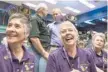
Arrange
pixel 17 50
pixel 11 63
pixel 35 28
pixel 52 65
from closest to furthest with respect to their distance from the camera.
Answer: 1. pixel 11 63
2. pixel 17 50
3. pixel 52 65
4. pixel 35 28

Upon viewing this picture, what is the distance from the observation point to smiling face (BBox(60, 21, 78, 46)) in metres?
2.01

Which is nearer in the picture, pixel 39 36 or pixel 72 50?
pixel 72 50

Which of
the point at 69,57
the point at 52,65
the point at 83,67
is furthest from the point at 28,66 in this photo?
the point at 83,67

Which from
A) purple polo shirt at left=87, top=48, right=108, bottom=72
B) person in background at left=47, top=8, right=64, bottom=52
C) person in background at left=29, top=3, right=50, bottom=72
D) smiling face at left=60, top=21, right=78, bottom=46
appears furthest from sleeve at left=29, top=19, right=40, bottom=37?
purple polo shirt at left=87, top=48, right=108, bottom=72

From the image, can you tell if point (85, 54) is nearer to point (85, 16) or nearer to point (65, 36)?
point (65, 36)

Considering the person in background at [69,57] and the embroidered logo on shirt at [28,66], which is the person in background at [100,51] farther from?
the embroidered logo on shirt at [28,66]

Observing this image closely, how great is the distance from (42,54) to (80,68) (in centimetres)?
53

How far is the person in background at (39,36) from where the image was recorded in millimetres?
2391

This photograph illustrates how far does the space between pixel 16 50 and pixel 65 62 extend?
1.43 feet

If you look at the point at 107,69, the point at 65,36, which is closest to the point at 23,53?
the point at 65,36

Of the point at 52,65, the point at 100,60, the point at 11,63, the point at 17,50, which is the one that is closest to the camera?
the point at 11,63

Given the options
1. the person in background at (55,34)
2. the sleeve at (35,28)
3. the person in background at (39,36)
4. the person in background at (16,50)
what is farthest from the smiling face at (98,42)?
the person in background at (16,50)

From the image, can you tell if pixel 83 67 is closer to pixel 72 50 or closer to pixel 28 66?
pixel 72 50

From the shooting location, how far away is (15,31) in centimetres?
172
